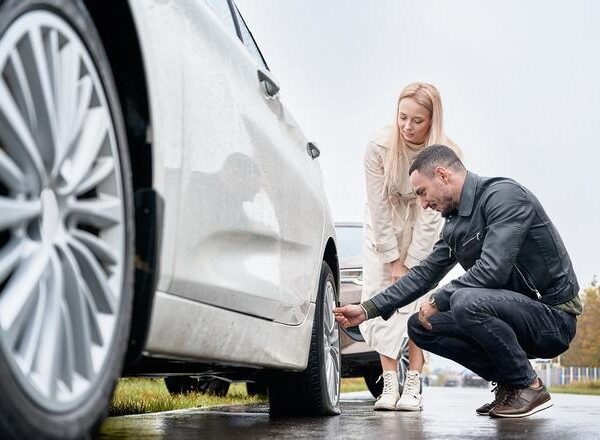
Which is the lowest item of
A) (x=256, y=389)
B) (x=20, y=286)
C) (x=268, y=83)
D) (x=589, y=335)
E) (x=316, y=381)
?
(x=589, y=335)

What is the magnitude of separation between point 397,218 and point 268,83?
8.01ft

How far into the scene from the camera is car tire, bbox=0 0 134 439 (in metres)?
1.75

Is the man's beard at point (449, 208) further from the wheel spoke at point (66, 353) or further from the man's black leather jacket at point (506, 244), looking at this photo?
the wheel spoke at point (66, 353)

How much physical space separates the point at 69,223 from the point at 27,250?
156 millimetres

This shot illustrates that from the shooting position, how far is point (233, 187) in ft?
8.96

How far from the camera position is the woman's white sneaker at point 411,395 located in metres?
5.42

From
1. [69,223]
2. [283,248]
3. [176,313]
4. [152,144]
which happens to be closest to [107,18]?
[152,144]

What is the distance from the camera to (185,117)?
7.83ft

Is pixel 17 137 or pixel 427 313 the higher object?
pixel 17 137

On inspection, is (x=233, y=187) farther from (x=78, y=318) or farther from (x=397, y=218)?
(x=397, y=218)

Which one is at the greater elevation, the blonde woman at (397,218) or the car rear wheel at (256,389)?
the blonde woman at (397,218)

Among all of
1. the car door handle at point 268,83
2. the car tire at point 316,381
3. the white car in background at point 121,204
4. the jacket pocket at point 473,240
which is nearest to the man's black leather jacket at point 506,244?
the jacket pocket at point 473,240

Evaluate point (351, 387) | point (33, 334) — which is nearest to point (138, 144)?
point (33, 334)

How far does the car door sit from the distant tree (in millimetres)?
42460
